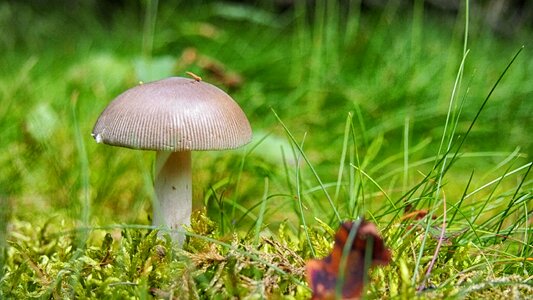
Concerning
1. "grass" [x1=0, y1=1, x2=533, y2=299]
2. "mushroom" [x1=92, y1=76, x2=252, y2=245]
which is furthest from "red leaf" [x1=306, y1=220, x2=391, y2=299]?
"mushroom" [x1=92, y1=76, x2=252, y2=245]

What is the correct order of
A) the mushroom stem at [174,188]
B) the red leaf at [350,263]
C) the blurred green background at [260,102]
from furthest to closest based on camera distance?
the blurred green background at [260,102] → the mushroom stem at [174,188] → the red leaf at [350,263]

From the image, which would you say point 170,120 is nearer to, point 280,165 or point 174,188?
point 174,188

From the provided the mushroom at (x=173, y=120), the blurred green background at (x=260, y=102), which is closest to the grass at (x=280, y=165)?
the blurred green background at (x=260, y=102)

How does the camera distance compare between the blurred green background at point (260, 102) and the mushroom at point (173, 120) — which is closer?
the mushroom at point (173, 120)

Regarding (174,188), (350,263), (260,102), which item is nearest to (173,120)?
(174,188)

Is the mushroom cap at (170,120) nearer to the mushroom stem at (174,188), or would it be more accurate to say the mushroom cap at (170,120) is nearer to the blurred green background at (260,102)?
the blurred green background at (260,102)

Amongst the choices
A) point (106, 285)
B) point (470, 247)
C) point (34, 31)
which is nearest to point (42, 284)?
point (106, 285)
